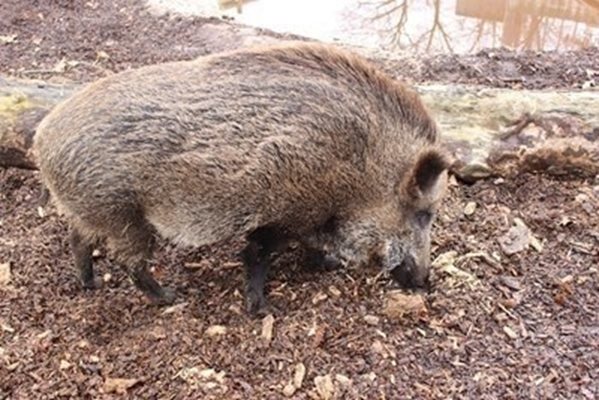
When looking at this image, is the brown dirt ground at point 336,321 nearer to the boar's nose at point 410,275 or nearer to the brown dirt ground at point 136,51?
the boar's nose at point 410,275

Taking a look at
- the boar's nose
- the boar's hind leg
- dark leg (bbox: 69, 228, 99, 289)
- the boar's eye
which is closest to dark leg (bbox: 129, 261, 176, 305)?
the boar's hind leg

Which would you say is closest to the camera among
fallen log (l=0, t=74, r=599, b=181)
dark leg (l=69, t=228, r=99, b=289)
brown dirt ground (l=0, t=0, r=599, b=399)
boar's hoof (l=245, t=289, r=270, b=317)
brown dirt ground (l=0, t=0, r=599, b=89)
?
brown dirt ground (l=0, t=0, r=599, b=399)

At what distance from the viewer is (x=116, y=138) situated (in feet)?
11.2

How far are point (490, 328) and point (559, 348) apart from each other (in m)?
0.29

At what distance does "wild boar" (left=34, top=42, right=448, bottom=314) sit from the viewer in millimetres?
3410

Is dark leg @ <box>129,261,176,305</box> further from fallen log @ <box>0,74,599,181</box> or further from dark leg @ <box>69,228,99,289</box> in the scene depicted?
fallen log @ <box>0,74,599,181</box>

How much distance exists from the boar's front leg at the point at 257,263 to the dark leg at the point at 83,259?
0.72 m

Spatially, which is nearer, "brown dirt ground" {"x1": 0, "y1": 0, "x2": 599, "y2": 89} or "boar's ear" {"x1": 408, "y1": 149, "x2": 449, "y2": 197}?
"boar's ear" {"x1": 408, "y1": 149, "x2": 449, "y2": 197}

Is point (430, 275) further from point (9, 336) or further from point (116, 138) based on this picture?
point (9, 336)

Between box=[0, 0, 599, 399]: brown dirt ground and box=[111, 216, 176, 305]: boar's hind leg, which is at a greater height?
box=[111, 216, 176, 305]: boar's hind leg

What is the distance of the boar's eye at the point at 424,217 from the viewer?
12.1 feet

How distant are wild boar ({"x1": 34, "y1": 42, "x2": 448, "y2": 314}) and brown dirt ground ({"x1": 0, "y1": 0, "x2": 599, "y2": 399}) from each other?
0.79 ft

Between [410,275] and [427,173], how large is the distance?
51 centimetres

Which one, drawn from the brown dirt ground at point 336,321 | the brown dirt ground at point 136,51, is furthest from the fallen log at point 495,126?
the brown dirt ground at point 136,51
